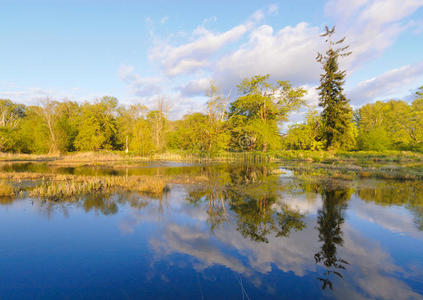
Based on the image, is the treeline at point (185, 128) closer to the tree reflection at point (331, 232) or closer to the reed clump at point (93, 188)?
the reed clump at point (93, 188)

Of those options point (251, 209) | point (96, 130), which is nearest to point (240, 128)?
point (96, 130)

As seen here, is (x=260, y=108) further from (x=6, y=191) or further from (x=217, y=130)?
(x=6, y=191)

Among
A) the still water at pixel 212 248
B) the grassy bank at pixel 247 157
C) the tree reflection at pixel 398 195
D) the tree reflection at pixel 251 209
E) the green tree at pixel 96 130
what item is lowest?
the still water at pixel 212 248

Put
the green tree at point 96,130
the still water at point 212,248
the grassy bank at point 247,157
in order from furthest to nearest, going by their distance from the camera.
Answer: the green tree at point 96,130 < the grassy bank at point 247,157 < the still water at point 212,248

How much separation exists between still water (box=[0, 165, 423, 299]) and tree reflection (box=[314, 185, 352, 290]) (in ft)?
0.12

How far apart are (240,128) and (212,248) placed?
46.3 metres

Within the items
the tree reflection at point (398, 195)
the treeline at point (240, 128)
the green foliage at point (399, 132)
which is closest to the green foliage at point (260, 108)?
the treeline at point (240, 128)

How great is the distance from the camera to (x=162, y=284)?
20.2ft

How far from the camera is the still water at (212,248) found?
19.7ft

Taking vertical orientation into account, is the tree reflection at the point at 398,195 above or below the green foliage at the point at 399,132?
below

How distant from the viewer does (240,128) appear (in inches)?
2096

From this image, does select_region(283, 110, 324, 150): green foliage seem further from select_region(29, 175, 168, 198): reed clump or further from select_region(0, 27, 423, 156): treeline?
select_region(29, 175, 168, 198): reed clump

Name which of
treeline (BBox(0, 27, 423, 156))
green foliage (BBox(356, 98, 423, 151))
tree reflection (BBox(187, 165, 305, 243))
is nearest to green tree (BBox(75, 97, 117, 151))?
treeline (BBox(0, 27, 423, 156))

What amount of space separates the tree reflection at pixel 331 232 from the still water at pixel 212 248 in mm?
38
